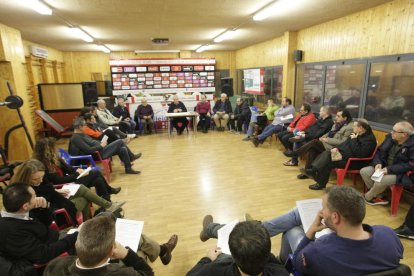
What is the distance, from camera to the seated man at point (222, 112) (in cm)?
841

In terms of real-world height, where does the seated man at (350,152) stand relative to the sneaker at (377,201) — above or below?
above

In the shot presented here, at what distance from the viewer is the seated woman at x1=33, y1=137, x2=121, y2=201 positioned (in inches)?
115

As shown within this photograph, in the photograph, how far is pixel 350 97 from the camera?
17.1 ft

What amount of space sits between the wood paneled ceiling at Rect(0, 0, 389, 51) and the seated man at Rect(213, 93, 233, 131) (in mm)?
2225

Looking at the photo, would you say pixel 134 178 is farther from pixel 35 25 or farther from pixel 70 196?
pixel 35 25

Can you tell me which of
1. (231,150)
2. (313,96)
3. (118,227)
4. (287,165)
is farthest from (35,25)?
(313,96)

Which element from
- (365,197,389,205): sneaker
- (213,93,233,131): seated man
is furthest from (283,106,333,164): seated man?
(213,93,233,131): seated man

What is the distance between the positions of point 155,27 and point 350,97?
4610 millimetres

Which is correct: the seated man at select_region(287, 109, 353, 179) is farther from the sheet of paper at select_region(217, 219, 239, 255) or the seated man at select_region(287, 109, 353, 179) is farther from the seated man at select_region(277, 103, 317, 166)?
the sheet of paper at select_region(217, 219, 239, 255)

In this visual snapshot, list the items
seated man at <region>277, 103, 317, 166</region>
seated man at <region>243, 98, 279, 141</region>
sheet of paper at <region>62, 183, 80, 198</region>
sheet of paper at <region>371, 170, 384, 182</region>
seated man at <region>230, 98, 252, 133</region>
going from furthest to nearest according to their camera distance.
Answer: seated man at <region>230, 98, 252, 133</region>
seated man at <region>243, 98, 279, 141</region>
seated man at <region>277, 103, 317, 166</region>
sheet of paper at <region>371, 170, 384, 182</region>
sheet of paper at <region>62, 183, 80, 198</region>

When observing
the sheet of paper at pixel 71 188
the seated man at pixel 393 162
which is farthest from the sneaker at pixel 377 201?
the sheet of paper at pixel 71 188

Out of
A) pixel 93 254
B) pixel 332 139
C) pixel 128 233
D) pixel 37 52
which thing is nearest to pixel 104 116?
pixel 37 52

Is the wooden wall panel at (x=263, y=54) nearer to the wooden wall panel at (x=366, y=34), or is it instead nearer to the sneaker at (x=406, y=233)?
the wooden wall panel at (x=366, y=34)

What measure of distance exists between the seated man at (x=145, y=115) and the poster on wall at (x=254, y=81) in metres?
3.99
